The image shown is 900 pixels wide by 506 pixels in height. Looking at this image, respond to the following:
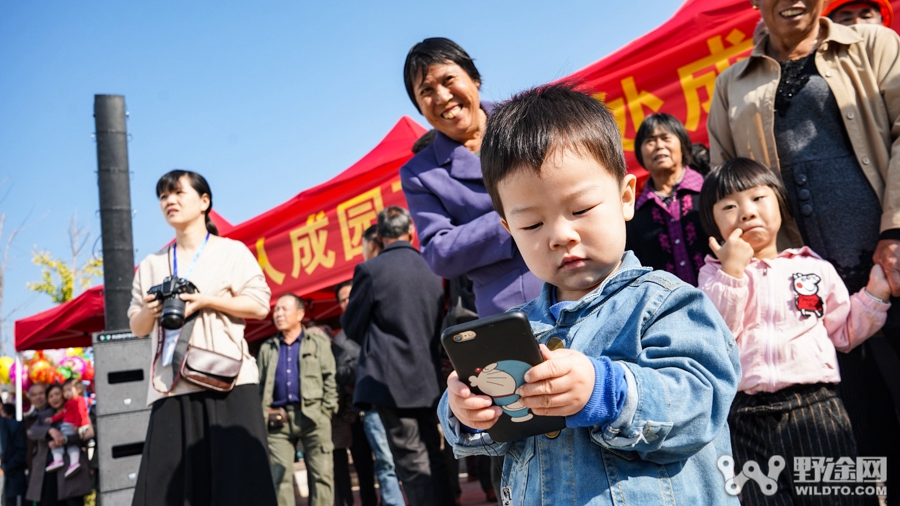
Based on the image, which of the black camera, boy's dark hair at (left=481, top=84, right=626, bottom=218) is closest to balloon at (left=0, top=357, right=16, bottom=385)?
the black camera

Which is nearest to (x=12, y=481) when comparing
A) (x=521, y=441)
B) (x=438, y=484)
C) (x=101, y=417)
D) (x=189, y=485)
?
(x=101, y=417)

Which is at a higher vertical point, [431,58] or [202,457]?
[431,58]

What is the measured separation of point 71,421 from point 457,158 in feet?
22.7

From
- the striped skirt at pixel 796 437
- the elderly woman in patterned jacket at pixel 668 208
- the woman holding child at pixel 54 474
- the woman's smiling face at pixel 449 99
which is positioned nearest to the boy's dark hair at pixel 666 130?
the elderly woman in patterned jacket at pixel 668 208

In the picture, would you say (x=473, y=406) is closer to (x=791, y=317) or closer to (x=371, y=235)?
(x=791, y=317)

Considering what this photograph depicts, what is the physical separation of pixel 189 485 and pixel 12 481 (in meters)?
7.01

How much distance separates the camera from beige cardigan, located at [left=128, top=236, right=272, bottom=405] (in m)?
3.39

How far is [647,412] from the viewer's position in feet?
3.50

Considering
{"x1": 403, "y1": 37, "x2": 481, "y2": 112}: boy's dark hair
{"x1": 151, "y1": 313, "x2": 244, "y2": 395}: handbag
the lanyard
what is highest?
{"x1": 403, "y1": 37, "x2": 481, "y2": 112}: boy's dark hair

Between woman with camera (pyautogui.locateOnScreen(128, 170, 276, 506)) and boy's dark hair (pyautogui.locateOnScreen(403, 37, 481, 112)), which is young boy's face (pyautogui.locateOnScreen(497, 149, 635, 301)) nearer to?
boy's dark hair (pyautogui.locateOnScreen(403, 37, 481, 112))

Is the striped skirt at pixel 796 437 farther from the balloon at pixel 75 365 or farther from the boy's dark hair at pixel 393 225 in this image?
the balloon at pixel 75 365

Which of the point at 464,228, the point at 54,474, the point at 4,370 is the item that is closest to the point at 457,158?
the point at 464,228

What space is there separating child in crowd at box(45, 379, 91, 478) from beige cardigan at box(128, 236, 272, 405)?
488cm

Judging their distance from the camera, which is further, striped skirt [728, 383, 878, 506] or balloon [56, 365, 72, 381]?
balloon [56, 365, 72, 381]
